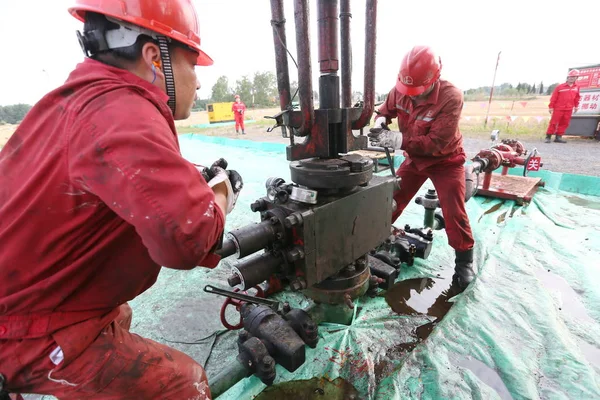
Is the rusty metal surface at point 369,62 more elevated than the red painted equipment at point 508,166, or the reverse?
the rusty metal surface at point 369,62

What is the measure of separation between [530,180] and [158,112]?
5.14 metres

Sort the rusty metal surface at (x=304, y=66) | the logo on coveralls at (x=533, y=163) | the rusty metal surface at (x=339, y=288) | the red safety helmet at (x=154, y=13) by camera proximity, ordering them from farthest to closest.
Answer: the logo on coveralls at (x=533, y=163) < the rusty metal surface at (x=339, y=288) < the rusty metal surface at (x=304, y=66) < the red safety helmet at (x=154, y=13)

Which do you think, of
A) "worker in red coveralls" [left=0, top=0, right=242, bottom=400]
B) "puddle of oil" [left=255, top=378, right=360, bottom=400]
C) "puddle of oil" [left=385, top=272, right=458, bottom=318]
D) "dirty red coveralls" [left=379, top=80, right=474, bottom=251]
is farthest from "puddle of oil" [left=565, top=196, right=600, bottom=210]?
"worker in red coveralls" [left=0, top=0, right=242, bottom=400]

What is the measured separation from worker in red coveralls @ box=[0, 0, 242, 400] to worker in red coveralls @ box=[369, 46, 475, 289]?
5.37 ft

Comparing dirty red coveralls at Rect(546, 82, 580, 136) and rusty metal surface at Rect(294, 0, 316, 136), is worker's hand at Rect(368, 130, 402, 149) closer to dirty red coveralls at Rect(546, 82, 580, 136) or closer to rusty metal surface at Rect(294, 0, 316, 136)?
rusty metal surface at Rect(294, 0, 316, 136)

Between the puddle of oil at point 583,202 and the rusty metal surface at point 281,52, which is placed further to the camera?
the puddle of oil at point 583,202

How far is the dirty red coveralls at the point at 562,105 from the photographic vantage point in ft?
26.8

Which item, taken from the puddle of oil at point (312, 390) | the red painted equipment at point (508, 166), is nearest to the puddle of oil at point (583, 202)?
the red painted equipment at point (508, 166)

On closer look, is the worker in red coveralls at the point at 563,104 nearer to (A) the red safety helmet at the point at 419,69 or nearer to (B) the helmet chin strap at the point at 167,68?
(A) the red safety helmet at the point at 419,69

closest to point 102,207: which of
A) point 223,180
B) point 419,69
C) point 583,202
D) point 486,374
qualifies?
Result: point 223,180

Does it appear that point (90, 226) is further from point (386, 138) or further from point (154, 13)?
point (386, 138)

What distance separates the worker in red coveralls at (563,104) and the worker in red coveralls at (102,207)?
10494 mm

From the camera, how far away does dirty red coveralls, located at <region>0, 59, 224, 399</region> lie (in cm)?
72

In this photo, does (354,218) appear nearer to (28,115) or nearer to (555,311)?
(28,115)
